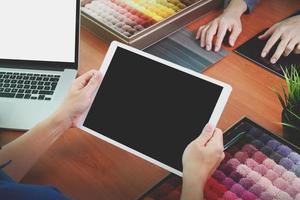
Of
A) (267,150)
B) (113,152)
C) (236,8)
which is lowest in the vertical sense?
(113,152)

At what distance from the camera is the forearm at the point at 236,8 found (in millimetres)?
1258

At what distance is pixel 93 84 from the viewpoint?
89cm

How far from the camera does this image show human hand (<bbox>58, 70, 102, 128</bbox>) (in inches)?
35.0

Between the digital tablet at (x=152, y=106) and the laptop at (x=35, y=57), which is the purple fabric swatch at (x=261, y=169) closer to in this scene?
the digital tablet at (x=152, y=106)

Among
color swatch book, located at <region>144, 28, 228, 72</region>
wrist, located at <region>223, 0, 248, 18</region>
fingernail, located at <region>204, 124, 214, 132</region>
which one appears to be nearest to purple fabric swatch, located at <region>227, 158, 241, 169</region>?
fingernail, located at <region>204, 124, 214, 132</region>

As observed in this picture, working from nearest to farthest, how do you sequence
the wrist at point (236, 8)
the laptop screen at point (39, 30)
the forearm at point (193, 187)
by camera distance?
the forearm at point (193, 187)
the laptop screen at point (39, 30)
the wrist at point (236, 8)

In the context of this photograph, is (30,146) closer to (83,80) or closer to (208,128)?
(83,80)

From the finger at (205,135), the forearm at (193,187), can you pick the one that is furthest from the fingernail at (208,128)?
the forearm at (193,187)

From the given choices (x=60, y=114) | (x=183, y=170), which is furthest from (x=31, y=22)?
(x=183, y=170)

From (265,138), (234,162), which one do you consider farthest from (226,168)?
(265,138)

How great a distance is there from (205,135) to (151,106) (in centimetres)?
15

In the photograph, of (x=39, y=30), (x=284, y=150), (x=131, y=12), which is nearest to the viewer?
(x=284, y=150)

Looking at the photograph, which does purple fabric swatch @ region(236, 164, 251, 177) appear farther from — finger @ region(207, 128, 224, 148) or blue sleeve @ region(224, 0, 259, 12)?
blue sleeve @ region(224, 0, 259, 12)

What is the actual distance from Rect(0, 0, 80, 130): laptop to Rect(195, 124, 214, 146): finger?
38cm
